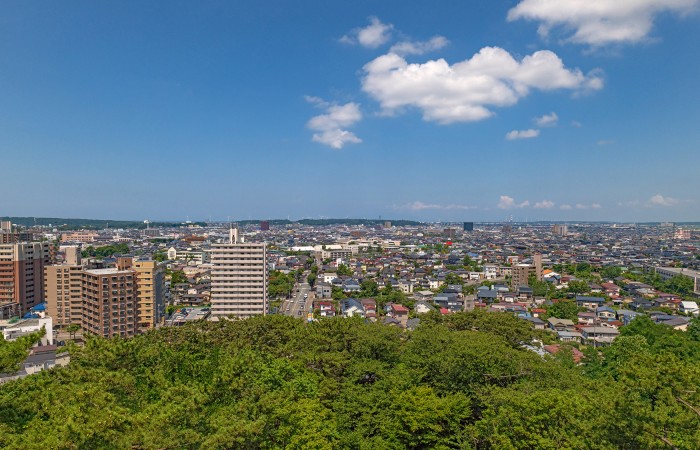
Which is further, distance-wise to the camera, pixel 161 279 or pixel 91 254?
pixel 91 254

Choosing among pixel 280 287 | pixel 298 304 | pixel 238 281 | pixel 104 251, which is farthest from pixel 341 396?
pixel 104 251

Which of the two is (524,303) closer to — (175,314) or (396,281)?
(396,281)

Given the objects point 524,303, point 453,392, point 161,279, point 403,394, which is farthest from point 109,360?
point 524,303

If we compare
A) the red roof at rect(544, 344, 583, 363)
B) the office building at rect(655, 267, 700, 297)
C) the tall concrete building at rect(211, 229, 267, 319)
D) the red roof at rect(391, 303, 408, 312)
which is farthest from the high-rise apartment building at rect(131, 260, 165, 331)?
the office building at rect(655, 267, 700, 297)

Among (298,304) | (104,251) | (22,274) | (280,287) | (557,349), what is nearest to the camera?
(557,349)

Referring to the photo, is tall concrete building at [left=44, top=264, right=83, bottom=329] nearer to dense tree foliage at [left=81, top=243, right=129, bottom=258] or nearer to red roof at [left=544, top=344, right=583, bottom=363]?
red roof at [left=544, top=344, right=583, bottom=363]

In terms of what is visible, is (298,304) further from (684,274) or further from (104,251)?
(104,251)
